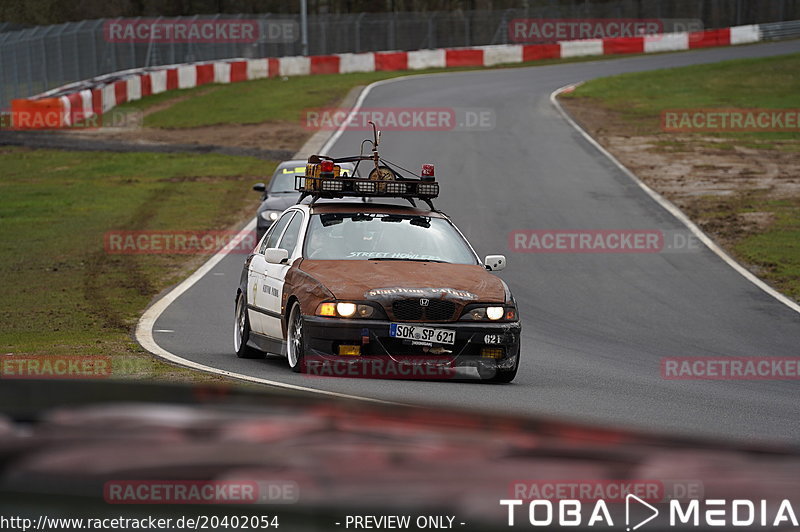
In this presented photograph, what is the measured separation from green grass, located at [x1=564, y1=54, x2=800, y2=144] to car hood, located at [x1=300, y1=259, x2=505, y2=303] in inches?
1096

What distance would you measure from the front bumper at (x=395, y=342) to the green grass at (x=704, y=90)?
28.3 meters

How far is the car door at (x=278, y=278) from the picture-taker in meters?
10.6

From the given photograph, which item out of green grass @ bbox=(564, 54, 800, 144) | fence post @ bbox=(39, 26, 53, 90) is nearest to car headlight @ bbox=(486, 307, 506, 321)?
green grass @ bbox=(564, 54, 800, 144)

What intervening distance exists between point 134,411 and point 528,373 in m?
8.88

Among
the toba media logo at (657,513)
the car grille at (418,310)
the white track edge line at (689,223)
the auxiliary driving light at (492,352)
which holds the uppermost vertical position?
the toba media logo at (657,513)

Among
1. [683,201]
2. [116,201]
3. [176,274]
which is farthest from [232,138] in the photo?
[176,274]

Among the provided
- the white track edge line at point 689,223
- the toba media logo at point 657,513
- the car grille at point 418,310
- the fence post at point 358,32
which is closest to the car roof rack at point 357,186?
the car grille at point 418,310

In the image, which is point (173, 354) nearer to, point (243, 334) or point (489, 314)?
point (243, 334)

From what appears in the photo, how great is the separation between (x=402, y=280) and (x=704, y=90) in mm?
37554

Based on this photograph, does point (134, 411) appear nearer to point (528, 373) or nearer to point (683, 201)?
point (528, 373)

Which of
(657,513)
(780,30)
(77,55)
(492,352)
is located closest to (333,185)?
(492,352)

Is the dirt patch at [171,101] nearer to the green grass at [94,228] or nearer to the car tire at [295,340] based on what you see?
the green grass at [94,228]

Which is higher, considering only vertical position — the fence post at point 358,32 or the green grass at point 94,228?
the fence post at point 358,32

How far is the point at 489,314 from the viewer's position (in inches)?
386
